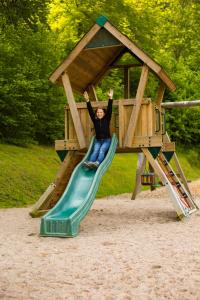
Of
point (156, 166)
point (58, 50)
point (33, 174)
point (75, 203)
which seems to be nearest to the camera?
point (75, 203)

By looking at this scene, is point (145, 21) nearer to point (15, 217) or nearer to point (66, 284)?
point (15, 217)

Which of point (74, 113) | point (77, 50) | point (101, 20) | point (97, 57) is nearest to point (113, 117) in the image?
point (74, 113)

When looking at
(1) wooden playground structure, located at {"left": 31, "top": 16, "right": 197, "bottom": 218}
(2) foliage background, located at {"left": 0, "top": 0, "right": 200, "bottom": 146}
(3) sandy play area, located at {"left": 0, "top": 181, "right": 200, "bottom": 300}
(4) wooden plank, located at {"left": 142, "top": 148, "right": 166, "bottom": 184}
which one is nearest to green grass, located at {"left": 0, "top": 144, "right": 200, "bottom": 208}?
(2) foliage background, located at {"left": 0, "top": 0, "right": 200, "bottom": 146}

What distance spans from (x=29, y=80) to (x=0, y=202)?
849cm

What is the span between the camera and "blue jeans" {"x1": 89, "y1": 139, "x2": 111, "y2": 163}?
11383 millimetres

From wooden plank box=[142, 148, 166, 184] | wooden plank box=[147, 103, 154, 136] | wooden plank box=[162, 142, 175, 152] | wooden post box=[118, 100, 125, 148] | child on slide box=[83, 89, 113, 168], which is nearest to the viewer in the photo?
wooden plank box=[142, 148, 166, 184]

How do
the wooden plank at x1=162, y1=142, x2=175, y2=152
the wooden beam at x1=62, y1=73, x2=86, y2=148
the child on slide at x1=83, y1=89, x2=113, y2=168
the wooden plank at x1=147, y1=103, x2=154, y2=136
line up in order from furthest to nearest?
the wooden plank at x1=162, y1=142, x2=175, y2=152 → the wooden beam at x1=62, y1=73, x2=86, y2=148 → the wooden plank at x1=147, y1=103, x2=154, y2=136 → the child on slide at x1=83, y1=89, x2=113, y2=168

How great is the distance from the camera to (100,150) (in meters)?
11.5

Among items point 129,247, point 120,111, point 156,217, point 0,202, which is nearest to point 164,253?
point 129,247

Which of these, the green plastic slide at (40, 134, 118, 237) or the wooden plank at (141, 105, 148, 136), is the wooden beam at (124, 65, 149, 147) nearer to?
the wooden plank at (141, 105, 148, 136)

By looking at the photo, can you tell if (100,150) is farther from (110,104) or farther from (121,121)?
(110,104)

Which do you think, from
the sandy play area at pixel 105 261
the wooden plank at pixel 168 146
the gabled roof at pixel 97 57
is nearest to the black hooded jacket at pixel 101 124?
the gabled roof at pixel 97 57

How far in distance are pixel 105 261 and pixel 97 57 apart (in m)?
7.60

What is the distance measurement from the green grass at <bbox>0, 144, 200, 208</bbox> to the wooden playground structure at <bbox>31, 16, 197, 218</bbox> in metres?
2.79
